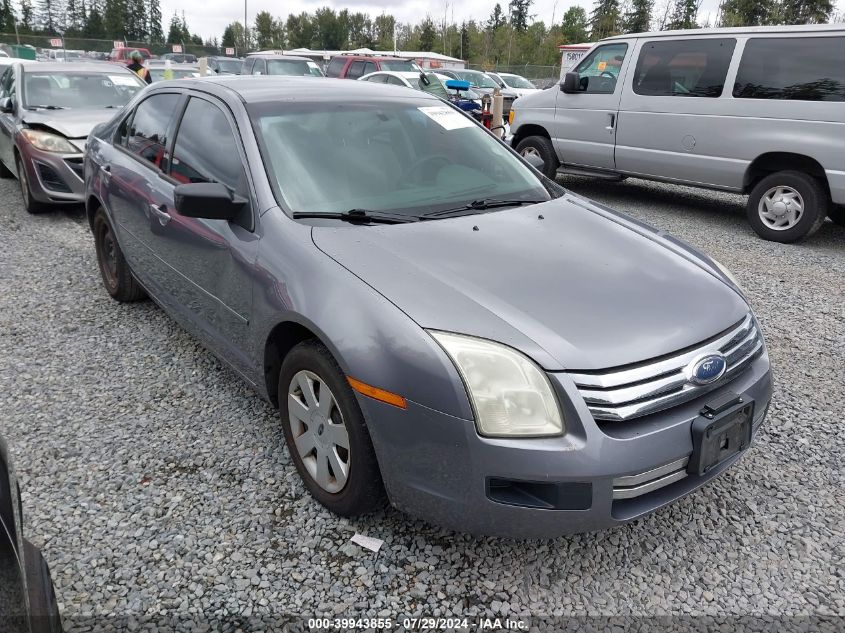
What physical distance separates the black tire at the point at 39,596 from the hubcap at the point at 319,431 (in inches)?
40.2

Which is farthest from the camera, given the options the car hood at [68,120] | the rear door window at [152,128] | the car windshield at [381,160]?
the car hood at [68,120]

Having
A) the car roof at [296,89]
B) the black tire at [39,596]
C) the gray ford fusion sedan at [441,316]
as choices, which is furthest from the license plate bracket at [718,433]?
the car roof at [296,89]

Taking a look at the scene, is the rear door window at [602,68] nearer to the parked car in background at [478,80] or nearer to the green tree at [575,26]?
the parked car in background at [478,80]

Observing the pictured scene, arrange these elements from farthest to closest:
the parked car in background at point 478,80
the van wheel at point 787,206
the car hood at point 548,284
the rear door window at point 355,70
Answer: the parked car in background at point 478,80
the rear door window at point 355,70
the van wheel at point 787,206
the car hood at point 548,284

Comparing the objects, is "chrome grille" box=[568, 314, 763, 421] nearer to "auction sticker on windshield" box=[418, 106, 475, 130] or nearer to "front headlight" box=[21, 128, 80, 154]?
"auction sticker on windshield" box=[418, 106, 475, 130]

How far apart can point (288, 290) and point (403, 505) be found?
0.90 metres

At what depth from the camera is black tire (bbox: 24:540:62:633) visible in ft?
4.39

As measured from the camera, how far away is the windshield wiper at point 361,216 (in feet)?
8.83

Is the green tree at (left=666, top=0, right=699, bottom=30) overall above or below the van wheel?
above

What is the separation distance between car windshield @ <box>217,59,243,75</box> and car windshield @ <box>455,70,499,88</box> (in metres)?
7.62

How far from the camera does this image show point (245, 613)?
2129 mm

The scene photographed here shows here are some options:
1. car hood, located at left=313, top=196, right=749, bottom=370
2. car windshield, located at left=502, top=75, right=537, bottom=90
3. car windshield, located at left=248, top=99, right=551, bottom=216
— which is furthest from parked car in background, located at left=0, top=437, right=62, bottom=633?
car windshield, located at left=502, top=75, right=537, bottom=90

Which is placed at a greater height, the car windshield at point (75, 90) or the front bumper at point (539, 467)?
the car windshield at point (75, 90)

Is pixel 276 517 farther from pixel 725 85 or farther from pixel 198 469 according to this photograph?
pixel 725 85
